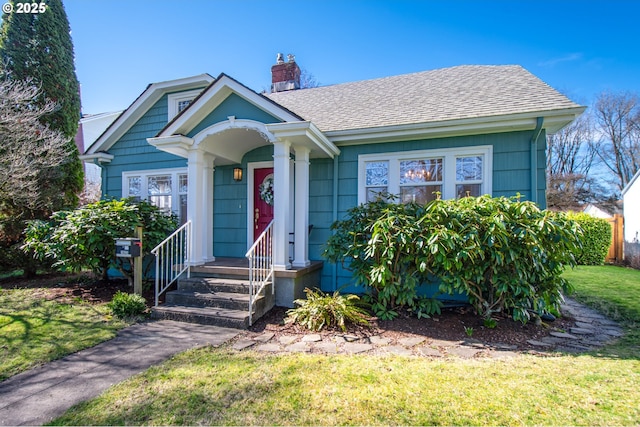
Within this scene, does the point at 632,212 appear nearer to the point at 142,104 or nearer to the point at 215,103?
the point at 215,103

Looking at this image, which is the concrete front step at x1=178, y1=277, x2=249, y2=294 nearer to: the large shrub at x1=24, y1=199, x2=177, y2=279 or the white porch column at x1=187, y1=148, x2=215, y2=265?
the white porch column at x1=187, y1=148, x2=215, y2=265

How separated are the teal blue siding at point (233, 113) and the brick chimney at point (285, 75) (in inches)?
177

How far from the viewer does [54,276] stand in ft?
26.2

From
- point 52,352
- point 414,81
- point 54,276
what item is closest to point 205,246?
point 52,352

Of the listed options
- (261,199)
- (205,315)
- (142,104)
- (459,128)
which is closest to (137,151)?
(142,104)

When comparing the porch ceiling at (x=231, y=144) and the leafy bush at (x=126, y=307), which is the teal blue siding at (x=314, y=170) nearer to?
the porch ceiling at (x=231, y=144)

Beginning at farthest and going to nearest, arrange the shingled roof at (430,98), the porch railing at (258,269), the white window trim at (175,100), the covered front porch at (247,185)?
the white window trim at (175,100)
the shingled roof at (430,98)
the covered front porch at (247,185)
the porch railing at (258,269)

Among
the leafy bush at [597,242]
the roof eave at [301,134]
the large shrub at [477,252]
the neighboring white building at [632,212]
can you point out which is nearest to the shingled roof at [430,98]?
the roof eave at [301,134]

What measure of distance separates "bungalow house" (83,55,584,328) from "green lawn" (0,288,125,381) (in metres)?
1.33

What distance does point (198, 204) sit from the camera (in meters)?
5.56

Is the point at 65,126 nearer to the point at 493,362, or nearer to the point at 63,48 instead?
the point at 63,48

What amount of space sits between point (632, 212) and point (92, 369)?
1658 centimetres

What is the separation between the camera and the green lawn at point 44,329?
10.7 feet

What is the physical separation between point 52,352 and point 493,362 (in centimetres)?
469
